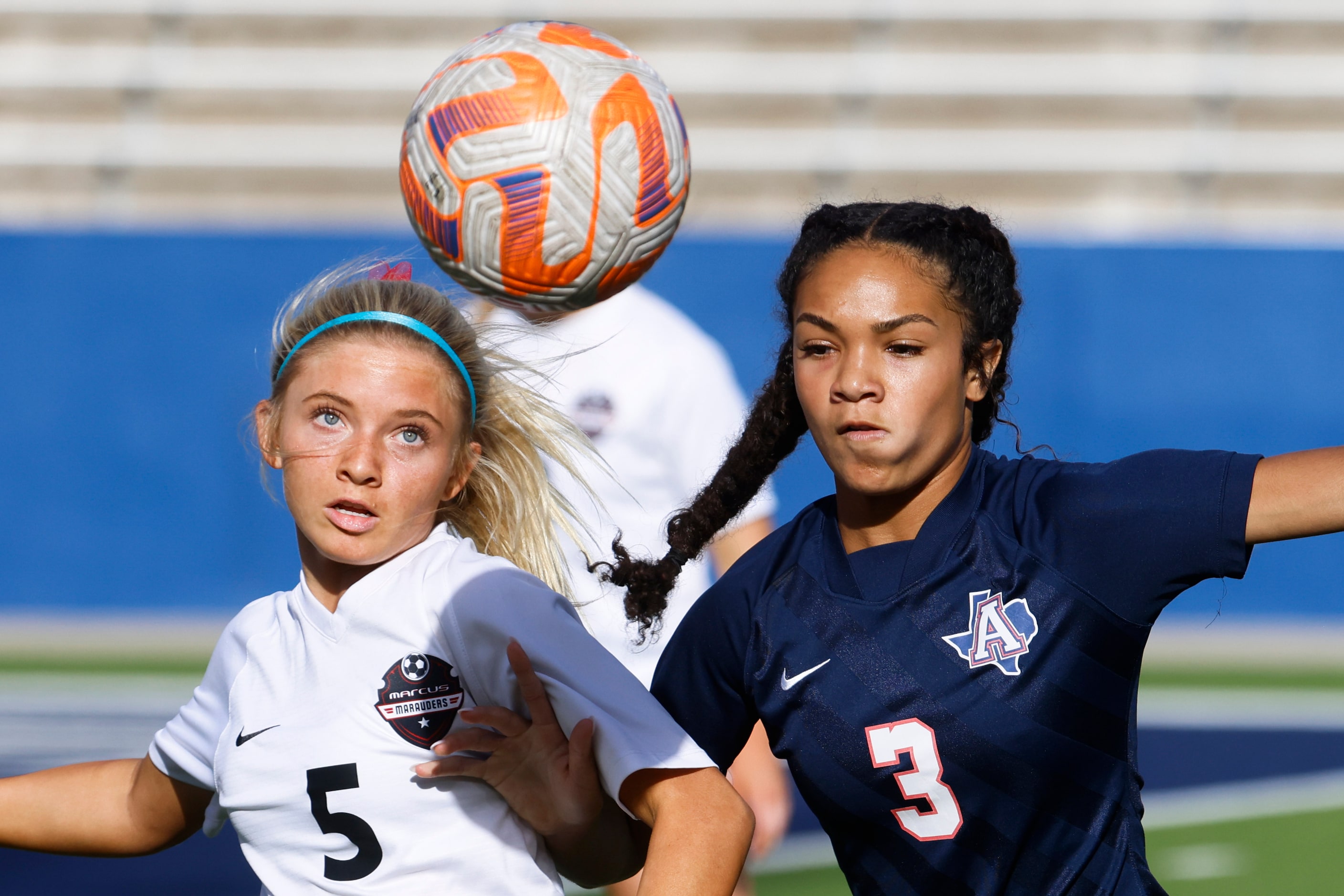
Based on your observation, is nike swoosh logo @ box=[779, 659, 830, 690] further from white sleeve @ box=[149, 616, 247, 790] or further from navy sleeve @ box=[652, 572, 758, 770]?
white sleeve @ box=[149, 616, 247, 790]

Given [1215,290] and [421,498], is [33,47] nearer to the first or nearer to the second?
[1215,290]

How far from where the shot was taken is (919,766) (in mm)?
2520

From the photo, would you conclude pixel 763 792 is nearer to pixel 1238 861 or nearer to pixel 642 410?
pixel 642 410

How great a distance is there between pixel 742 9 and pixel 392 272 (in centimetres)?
1170

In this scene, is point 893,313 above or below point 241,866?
above

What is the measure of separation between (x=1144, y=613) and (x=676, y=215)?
1.20m

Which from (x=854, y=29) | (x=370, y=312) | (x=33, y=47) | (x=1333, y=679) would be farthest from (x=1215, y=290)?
(x=33, y=47)

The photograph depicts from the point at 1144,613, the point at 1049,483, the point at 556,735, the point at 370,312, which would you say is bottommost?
the point at 556,735

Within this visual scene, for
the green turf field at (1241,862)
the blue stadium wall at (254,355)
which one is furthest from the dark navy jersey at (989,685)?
the blue stadium wall at (254,355)

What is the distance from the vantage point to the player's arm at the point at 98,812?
269 centimetres

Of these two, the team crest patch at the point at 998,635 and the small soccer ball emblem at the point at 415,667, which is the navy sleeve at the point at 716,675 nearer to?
the team crest patch at the point at 998,635

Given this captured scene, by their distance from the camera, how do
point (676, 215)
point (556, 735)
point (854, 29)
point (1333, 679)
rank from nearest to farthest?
point (556, 735)
point (676, 215)
point (1333, 679)
point (854, 29)

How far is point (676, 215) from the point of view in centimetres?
295

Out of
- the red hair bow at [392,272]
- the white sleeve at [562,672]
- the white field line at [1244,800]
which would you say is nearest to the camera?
the white sleeve at [562,672]
